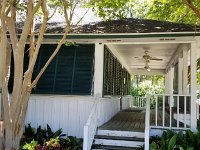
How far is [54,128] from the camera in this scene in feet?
31.2

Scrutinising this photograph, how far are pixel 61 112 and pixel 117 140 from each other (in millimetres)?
2004

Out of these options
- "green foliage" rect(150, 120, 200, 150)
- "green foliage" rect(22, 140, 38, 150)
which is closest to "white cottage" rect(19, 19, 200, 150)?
"green foliage" rect(150, 120, 200, 150)

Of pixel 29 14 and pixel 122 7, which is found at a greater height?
pixel 122 7

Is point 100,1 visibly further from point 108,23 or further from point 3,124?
point 3,124

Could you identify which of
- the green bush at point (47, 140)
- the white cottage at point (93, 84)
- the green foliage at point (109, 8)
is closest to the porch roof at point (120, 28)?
the white cottage at point (93, 84)

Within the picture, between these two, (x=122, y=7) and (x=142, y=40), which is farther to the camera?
(x=122, y=7)

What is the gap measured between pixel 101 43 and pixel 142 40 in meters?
1.28

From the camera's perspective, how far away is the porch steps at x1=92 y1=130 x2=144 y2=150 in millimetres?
8516

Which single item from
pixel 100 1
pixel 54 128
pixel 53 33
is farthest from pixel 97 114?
pixel 100 1

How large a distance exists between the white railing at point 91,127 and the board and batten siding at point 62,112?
45 cm

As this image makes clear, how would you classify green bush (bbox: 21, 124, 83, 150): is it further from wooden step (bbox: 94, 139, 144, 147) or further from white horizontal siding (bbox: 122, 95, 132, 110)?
white horizontal siding (bbox: 122, 95, 132, 110)

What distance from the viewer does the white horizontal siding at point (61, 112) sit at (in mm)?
9406

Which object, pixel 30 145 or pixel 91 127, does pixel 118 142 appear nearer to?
pixel 91 127

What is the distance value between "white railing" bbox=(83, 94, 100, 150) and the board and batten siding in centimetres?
Result: 45
